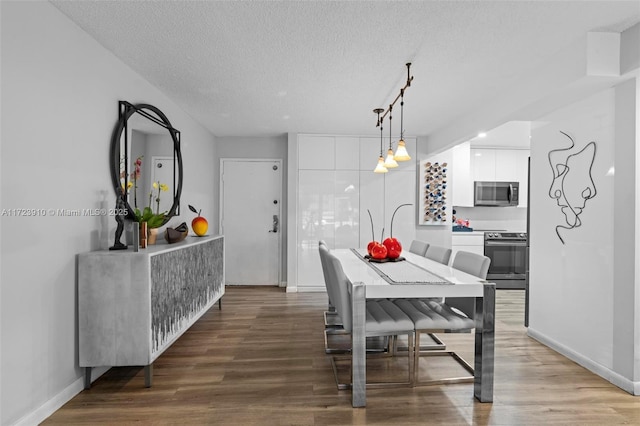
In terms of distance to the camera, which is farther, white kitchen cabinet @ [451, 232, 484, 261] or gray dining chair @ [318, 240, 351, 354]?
white kitchen cabinet @ [451, 232, 484, 261]

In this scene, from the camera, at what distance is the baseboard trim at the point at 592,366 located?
232 centimetres

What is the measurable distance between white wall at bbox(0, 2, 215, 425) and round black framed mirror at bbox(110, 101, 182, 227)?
0.13 meters

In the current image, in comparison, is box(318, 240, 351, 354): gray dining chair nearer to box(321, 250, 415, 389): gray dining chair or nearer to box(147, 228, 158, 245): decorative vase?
box(321, 250, 415, 389): gray dining chair

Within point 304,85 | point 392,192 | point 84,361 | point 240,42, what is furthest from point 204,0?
point 392,192

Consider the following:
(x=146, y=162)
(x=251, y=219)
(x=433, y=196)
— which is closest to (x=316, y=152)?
(x=251, y=219)

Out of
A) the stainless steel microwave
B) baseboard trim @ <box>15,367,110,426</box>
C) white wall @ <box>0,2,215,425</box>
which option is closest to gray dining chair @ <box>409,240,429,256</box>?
the stainless steel microwave

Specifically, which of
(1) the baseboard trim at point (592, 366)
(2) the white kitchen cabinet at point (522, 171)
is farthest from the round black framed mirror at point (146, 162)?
(2) the white kitchen cabinet at point (522, 171)

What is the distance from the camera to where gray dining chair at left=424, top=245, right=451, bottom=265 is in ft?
10.3

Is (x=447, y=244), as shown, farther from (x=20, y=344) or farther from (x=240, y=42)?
(x=20, y=344)

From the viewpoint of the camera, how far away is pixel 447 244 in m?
5.38

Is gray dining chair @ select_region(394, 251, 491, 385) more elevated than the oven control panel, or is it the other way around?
the oven control panel

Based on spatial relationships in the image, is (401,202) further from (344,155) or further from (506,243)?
(506,243)

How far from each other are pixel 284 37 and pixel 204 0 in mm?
568

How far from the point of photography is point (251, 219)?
218 inches
